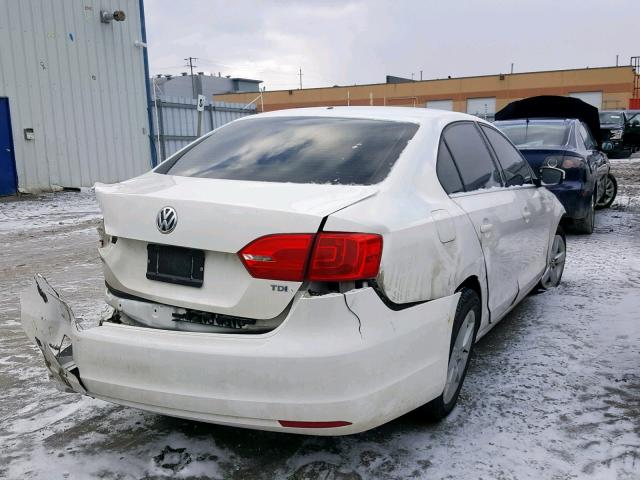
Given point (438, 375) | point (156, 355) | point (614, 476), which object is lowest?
point (614, 476)

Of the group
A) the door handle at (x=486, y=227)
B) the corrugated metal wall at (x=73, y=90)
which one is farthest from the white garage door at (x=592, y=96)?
the door handle at (x=486, y=227)

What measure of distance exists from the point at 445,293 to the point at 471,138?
1366 millimetres

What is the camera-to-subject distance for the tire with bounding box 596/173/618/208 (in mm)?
10070

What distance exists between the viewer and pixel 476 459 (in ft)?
8.75

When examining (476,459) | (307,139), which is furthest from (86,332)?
(476,459)

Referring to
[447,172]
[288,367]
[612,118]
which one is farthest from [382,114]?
[612,118]

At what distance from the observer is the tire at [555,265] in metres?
5.18

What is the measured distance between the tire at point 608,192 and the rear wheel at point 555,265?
5.27 metres

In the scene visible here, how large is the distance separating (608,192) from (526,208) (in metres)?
7.03

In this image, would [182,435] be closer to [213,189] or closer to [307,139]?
[213,189]

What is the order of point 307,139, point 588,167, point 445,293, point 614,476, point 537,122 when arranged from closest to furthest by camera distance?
point 614,476 → point 445,293 → point 307,139 → point 588,167 → point 537,122

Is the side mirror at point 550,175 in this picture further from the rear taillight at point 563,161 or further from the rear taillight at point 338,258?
the rear taillight at point 338,258

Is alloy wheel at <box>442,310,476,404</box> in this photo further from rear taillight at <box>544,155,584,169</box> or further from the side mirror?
rear taillight at <box>544,155,584,169</box>

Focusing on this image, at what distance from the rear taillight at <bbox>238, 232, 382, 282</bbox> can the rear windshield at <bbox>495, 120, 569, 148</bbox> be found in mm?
→ 5698
